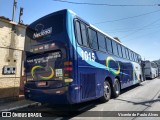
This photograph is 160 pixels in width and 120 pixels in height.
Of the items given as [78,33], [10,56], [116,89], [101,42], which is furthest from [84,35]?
[10,56]

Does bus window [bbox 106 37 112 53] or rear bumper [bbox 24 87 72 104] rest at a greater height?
bus window [bbox 106 37 112 53]

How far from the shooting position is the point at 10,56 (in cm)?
A: 913

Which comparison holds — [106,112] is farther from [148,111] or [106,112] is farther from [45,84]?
[45,84]

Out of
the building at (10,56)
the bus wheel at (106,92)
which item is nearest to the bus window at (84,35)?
the bus wheel at (106,92)

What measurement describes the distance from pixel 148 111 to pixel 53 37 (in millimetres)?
4318

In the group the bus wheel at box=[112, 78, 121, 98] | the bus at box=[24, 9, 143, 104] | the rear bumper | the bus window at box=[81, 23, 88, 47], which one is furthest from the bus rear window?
the bus wheel at box=[112, 78, 121, 98]

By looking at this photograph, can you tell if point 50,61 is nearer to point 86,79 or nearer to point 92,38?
point 86,79

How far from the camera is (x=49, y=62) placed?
5.98 meters

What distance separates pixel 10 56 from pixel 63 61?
15.4 ft

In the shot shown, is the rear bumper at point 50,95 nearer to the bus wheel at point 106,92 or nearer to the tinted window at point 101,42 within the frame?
the bus wheel at point 106,92

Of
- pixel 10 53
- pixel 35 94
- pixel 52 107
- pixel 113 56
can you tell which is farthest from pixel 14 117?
pixel 113 56

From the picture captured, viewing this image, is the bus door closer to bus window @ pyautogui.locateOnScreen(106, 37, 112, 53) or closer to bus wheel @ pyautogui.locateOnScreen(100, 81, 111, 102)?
bus wheel @ pyautogui.locateOnScreen(100, 81, 111, 102)

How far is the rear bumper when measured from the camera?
17.6 feet

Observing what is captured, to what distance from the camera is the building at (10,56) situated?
8.66 meters
